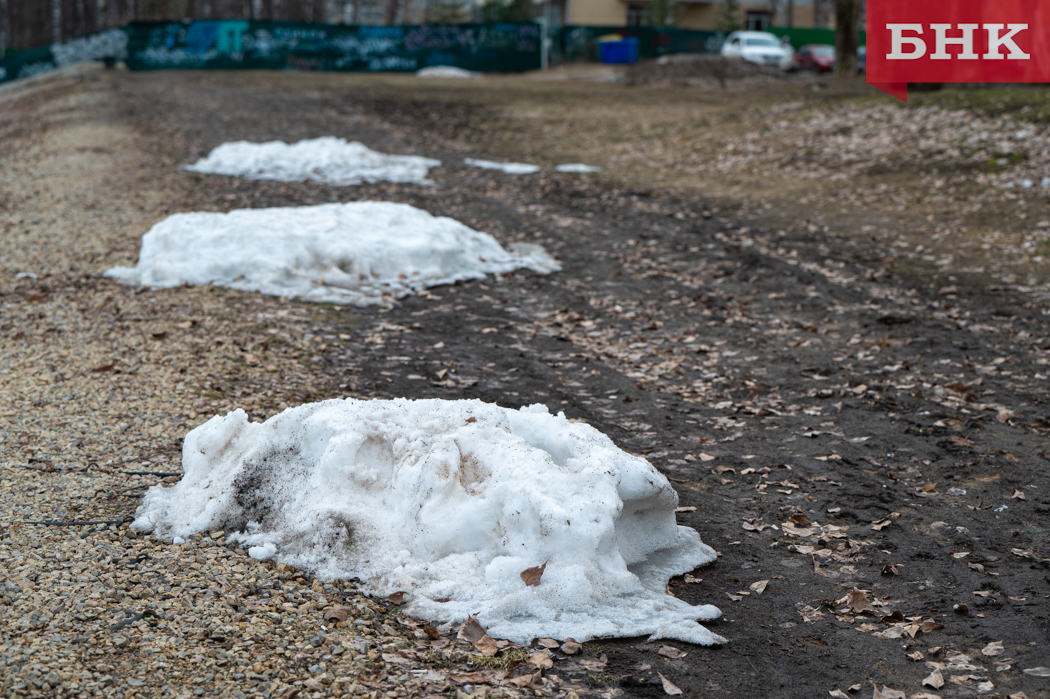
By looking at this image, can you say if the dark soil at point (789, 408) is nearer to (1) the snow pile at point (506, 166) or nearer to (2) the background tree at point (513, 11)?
(1) the snow pile at point (506, 166)

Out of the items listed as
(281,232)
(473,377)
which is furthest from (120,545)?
(281,232)

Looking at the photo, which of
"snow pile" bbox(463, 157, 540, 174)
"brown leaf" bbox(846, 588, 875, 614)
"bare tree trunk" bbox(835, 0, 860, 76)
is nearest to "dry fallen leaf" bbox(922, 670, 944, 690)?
"brown leaf" bbox(846, 588, 875, 614)

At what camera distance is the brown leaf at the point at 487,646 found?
3396 millimetres

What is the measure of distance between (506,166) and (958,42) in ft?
34.6

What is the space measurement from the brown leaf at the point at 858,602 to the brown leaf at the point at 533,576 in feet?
4.68

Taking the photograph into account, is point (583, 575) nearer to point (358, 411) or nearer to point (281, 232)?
point (358, 411)

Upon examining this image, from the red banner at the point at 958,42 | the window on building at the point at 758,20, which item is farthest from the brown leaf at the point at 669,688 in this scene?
the window on building at the point at 758,20

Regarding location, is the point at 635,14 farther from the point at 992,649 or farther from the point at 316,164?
the point at 992,649

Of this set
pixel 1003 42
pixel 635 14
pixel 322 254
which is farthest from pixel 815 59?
pixel 322 254

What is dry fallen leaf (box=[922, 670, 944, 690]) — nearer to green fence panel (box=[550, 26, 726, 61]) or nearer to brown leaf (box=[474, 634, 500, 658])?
brown leaf (box=[474, 634, 500, 658])

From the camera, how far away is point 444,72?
36.7 m

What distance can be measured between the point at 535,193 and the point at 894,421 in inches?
356

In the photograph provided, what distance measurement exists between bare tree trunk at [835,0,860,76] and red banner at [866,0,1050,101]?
3.92ft

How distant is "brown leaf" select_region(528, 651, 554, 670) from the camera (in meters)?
3.35
